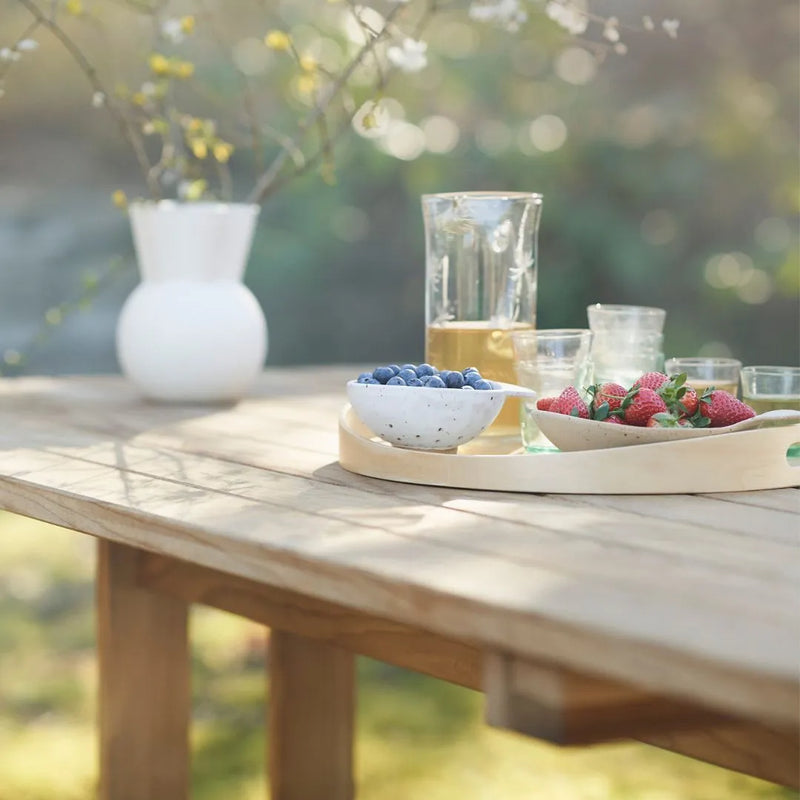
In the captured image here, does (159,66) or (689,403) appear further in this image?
(159,66)

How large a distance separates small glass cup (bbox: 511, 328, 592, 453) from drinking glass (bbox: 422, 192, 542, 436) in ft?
0.42

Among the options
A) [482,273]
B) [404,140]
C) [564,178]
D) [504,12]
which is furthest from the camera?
[404,140]

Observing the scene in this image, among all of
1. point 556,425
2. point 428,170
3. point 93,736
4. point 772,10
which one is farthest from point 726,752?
point 772,10

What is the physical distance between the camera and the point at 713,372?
1398mm

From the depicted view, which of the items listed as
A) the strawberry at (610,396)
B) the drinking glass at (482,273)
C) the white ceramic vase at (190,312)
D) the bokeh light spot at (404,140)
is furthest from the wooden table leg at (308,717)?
the bokeh light spot at (404,140)

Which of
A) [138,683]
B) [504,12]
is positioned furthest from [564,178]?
[138,683]

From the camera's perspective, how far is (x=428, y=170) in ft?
15.0

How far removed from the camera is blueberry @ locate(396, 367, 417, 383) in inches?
48.6

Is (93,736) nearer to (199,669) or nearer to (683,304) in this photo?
(199,669)

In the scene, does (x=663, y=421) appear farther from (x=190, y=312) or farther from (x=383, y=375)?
(x=190, y=312)

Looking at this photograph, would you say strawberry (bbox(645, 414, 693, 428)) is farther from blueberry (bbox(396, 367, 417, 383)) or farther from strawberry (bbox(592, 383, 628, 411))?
blueberry (bbox(396, 367, 417, 383))

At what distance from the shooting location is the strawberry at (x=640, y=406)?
3.87 ft

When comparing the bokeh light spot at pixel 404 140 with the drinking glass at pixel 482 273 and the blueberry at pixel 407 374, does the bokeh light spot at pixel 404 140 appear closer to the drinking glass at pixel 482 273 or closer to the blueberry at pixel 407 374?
the drinking glass at pixel 482 273

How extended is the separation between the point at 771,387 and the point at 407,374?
390mm
